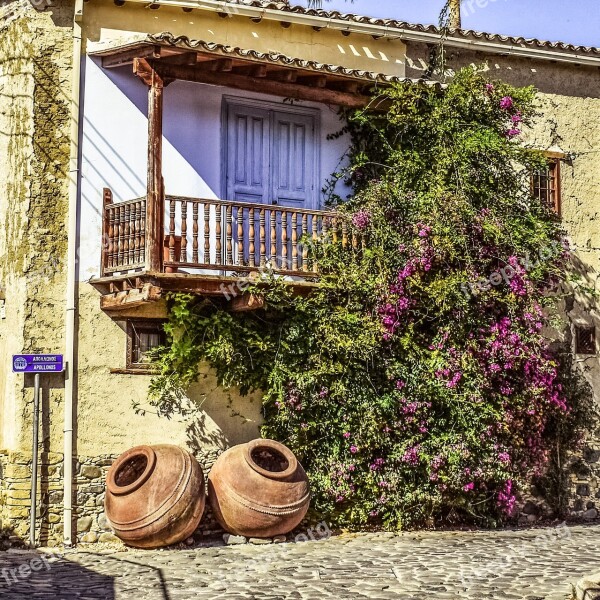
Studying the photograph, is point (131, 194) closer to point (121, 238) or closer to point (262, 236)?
point (121, 238)

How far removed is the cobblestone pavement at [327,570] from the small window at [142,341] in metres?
2.41

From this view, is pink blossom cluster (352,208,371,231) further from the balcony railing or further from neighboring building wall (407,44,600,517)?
neighboring building wall (407,44,600,517)

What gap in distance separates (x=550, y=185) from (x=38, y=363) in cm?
836

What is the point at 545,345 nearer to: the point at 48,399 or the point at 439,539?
the point at 439,539

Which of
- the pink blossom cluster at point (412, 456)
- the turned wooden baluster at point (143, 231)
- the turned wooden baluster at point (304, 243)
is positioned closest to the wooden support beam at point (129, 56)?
the turned wooden baluster at point (143, 231)

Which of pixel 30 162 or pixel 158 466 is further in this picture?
pixel 30 162

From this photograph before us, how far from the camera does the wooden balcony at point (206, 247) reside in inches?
492

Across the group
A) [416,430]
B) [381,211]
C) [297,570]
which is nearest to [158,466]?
[297,570]

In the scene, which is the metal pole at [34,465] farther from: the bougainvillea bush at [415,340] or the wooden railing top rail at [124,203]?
the wooden railing top rail at [124,203]

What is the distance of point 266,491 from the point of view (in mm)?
12391

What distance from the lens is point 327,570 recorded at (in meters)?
10.7

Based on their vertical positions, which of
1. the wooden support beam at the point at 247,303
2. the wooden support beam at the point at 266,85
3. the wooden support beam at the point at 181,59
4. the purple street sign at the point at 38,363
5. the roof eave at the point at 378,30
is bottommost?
the purple street sign at the point at 38,363

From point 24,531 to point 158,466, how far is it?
1819 millimetres

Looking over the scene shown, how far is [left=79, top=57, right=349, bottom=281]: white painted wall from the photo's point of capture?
13.2 meters
